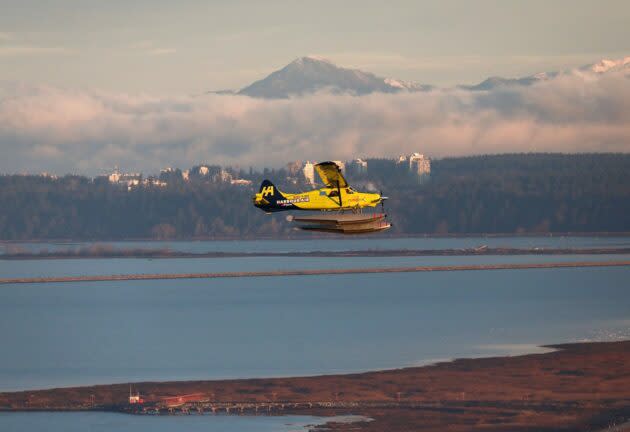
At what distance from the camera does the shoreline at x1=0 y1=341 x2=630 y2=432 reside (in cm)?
13638

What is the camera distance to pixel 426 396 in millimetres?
151500

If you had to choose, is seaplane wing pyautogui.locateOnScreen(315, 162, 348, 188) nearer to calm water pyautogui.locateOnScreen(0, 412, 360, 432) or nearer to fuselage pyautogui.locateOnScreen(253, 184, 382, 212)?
fuselage pyautogui.locateOnScreen(253, 184, 382, 212)

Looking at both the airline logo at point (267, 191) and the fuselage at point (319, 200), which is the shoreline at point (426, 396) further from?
the fuselage at point (319, 200)

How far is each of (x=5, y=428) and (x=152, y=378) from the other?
141ft

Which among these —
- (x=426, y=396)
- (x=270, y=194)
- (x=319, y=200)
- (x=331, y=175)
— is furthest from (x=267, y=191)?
(x=426, y=396)

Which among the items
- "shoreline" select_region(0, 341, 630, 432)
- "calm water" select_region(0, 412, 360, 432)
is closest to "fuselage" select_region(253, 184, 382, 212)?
"shoreline" select_region(0, 341, 630, 432)

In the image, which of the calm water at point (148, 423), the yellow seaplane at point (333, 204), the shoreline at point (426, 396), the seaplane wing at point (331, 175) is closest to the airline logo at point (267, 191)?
the yellow seaplane at point (333, 204)

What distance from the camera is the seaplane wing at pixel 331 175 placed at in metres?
65.3

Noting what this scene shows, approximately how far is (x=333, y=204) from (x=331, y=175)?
2.94 meters

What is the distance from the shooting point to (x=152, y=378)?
589 ft

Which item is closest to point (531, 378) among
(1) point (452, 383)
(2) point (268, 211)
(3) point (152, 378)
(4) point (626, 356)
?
(1) point (452, 383)

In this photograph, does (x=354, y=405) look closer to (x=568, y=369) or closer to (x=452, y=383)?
(x=452, y=383)

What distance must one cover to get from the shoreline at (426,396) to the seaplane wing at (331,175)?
2622 inches

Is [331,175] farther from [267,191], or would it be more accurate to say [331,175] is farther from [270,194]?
[267,191]
